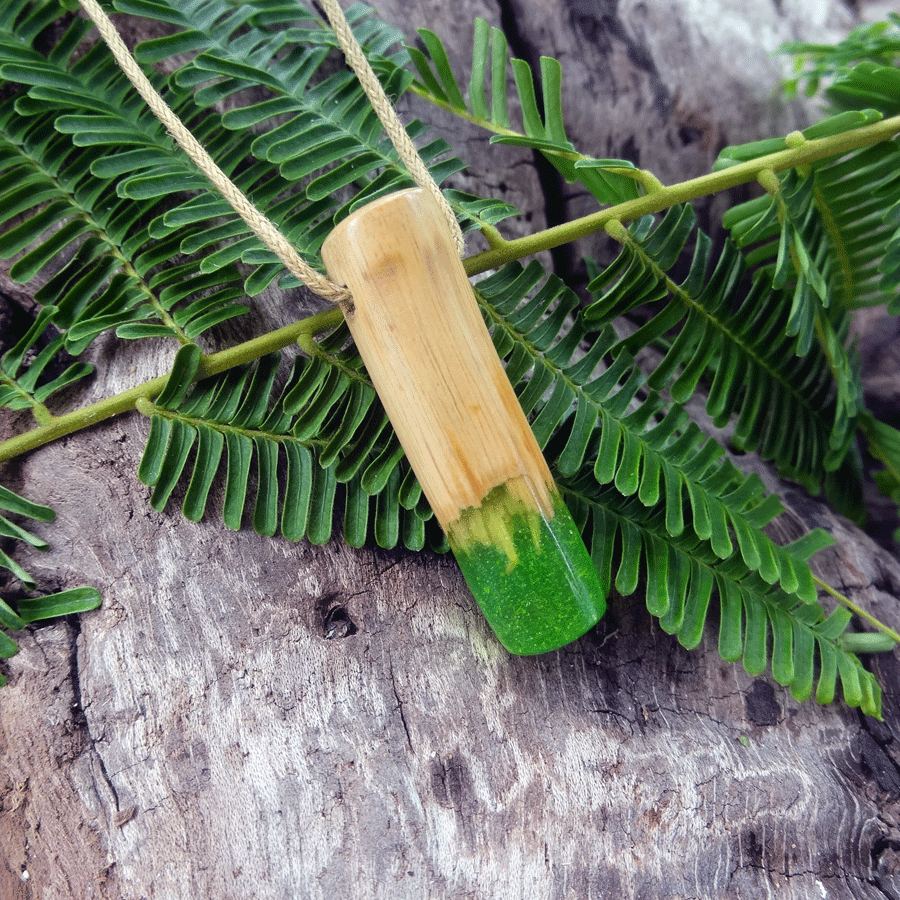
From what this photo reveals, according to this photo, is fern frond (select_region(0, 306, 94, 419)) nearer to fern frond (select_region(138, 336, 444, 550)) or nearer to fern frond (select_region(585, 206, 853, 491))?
fern frond (select_region(138, 336, 444, 550))

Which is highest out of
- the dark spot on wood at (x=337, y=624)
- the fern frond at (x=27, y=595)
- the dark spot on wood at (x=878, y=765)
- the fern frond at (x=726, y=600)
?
the fern frond at (x=27, y=595)

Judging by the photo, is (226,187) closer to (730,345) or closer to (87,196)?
(87,196)

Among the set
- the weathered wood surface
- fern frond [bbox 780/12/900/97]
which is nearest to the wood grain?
the weathered wood surface

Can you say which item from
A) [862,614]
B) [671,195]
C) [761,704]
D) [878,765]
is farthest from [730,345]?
[878,765]

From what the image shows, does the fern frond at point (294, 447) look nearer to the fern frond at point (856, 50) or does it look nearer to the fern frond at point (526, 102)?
the fern frond at point (526, 102)

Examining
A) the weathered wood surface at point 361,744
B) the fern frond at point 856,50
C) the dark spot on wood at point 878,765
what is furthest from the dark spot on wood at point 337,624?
the fern frond at point 856,50

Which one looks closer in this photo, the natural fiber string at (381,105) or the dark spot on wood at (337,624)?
the natural fiber string at (381,105)
